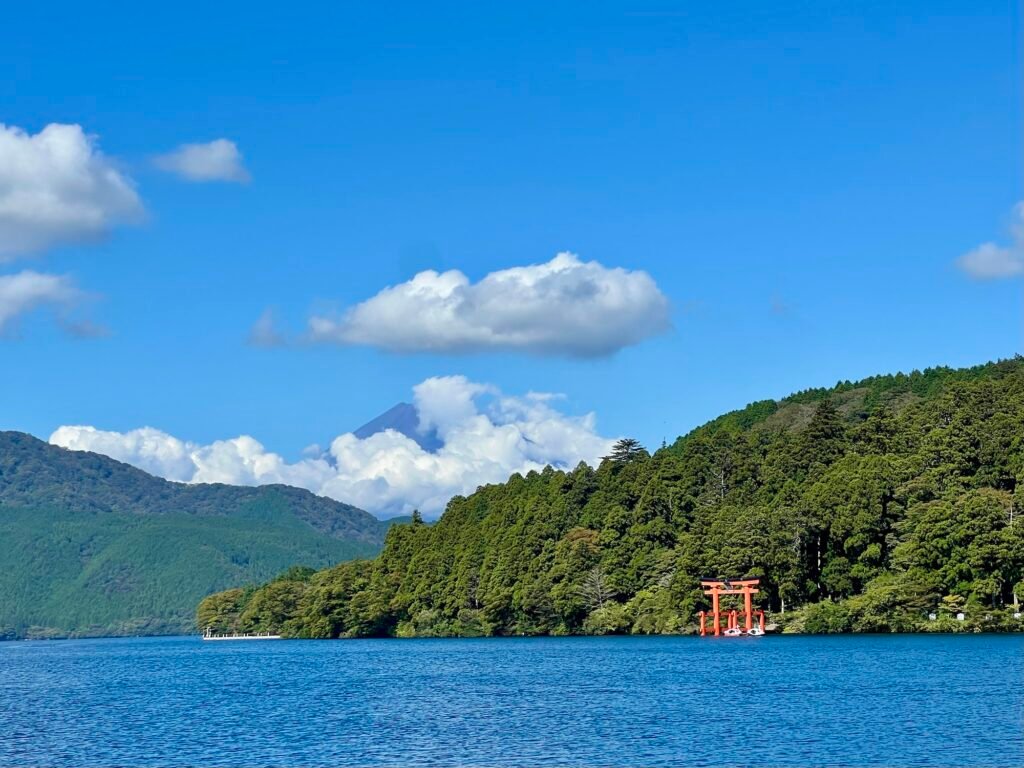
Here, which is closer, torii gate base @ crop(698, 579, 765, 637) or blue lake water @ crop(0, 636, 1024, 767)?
blue lake water @ crop(0, 636, 1024, 767)

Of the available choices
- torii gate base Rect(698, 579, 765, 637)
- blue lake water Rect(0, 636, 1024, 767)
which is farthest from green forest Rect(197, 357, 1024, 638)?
blue lake water Rect(0, 636, 1024, 767)

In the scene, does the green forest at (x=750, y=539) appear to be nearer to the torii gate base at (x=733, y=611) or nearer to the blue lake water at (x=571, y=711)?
the torii gate base at (x=733, y=611)

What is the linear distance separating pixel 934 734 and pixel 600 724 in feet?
42.9

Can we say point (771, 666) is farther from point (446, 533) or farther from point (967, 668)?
point (446, 533)

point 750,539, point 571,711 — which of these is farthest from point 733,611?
point 571,711

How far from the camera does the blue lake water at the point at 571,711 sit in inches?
1784

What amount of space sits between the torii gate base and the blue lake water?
1498cm

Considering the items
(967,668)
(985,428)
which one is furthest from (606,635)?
(967,668)

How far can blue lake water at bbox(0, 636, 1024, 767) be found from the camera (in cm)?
4531

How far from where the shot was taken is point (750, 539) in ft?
381

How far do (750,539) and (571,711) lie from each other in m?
61.8

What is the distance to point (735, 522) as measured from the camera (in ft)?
403

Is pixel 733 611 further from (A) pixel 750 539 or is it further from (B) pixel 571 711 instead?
(B) pixel 571 711

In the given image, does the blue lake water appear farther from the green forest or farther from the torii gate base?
the torii gate base
